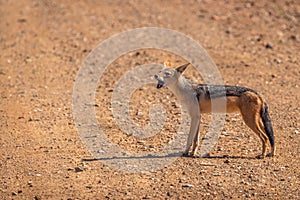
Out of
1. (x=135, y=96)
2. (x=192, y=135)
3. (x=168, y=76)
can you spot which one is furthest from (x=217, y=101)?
(x=135, y=96)

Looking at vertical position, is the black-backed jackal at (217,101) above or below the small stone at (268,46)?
below

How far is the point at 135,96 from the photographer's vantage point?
36.3 feet

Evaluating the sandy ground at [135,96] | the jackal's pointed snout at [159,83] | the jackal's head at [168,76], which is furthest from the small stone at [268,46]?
the jackal's pointed snout at [159,83]

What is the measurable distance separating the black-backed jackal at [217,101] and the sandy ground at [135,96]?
0.31 m

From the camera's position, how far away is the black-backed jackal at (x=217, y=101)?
8391 mm

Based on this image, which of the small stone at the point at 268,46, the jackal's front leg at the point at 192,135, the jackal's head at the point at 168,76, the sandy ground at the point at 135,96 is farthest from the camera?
the small stone at the point at 268,46

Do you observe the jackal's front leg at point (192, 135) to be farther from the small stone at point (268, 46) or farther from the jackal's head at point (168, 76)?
the small stone at point (268, 46)

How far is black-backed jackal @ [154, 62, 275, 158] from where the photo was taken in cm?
839

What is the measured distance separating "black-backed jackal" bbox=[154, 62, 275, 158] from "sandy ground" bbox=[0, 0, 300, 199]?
1.00 ft

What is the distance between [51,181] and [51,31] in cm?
756

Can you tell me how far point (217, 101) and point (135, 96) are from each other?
9.00 feet

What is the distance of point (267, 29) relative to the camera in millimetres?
14484

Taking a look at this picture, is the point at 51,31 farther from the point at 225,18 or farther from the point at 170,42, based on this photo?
the point at 225,18

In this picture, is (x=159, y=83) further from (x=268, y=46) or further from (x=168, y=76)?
(x=268, y=46)
